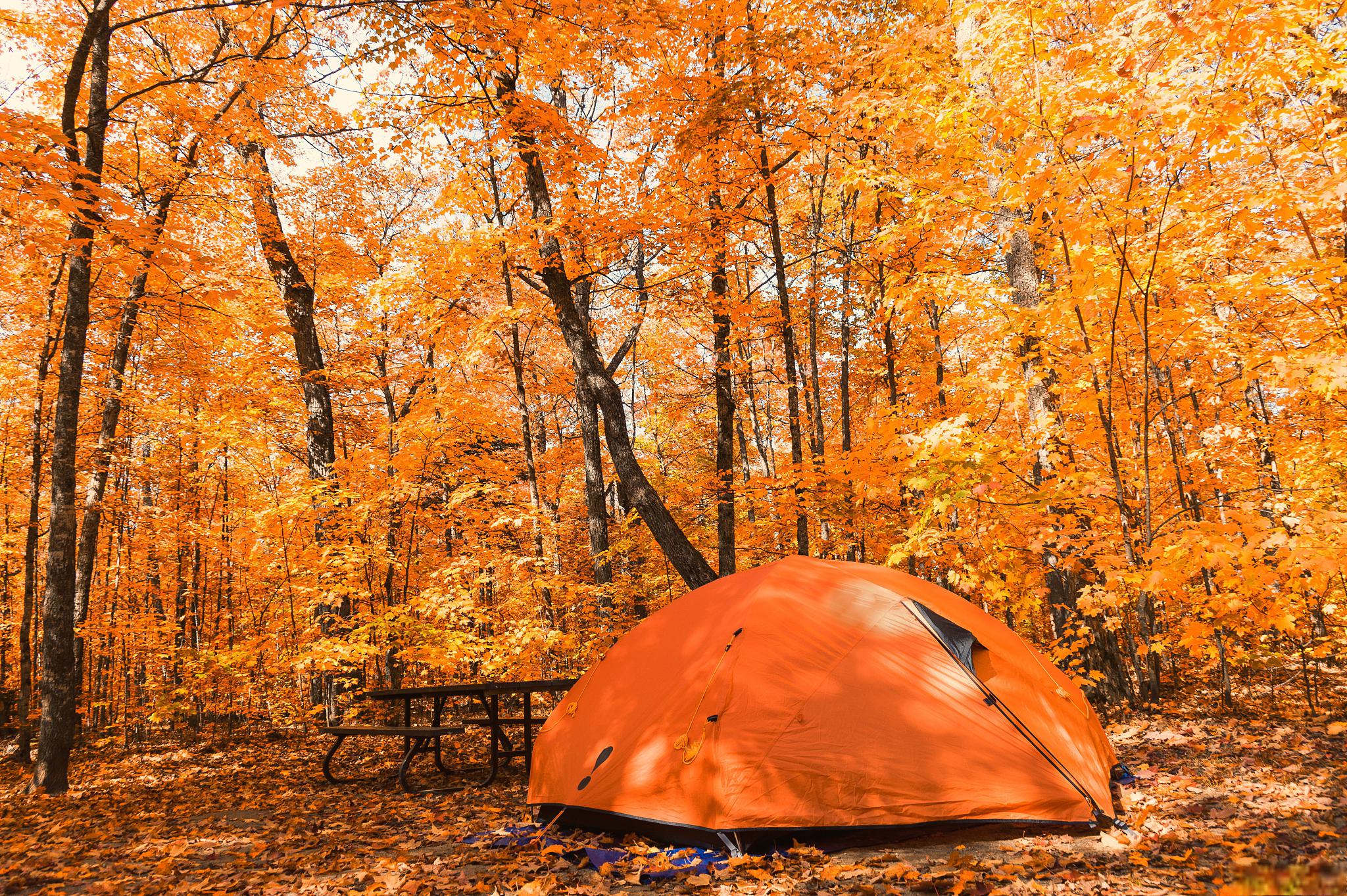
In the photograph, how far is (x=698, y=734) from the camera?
4.21m

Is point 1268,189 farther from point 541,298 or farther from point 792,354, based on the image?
A: point 541,298

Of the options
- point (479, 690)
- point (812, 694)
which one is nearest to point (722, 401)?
point (479, 690)

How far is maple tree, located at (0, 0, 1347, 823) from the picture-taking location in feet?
18.0

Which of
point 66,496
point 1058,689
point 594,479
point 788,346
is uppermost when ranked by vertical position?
point 788,346

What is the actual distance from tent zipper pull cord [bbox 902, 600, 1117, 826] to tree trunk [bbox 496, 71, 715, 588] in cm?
347

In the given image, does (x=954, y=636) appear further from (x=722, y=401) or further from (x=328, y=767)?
(x=328, y=767)

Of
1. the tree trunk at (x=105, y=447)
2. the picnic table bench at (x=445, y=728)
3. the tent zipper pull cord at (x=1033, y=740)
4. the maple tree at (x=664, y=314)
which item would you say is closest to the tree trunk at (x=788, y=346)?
the maple tree at (x=664, y=314)

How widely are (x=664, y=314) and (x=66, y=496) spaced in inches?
314

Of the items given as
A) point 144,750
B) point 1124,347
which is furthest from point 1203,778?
Answer: point 144,750

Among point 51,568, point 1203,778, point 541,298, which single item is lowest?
point 1203,778

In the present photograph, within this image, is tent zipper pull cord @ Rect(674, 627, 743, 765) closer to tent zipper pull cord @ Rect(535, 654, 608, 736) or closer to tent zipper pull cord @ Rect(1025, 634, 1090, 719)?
tent zipper pull cord @ Rect(535, 654, 608, 736)

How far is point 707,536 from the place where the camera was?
52.7 ft

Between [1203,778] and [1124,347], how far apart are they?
12.0ft

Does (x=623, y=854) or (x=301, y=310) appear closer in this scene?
(x=623, y=854)
